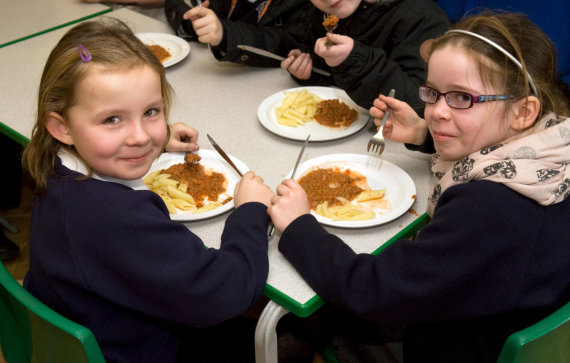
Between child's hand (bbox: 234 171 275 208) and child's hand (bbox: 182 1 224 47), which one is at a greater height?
child's hand (bbox: 182 1 224 47)

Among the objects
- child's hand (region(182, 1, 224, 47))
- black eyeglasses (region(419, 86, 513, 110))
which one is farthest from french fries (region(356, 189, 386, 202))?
child's hand (region(182, 1, 224, 47))

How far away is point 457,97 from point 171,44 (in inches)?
56.0

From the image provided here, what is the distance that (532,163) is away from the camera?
1.03 metres

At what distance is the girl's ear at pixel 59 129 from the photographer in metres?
1.11

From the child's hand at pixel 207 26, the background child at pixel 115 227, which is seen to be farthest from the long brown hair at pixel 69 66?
the child's hand at pixel 207 26

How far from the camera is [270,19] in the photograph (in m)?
2.23

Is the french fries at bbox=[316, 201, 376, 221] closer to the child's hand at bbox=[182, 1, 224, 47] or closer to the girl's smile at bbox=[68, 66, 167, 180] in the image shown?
the girl's smile at bbox=[68, 66, 167, 180]

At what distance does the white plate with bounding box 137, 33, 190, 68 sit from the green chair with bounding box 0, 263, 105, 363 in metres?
1.14

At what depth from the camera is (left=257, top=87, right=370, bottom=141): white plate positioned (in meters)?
1.59

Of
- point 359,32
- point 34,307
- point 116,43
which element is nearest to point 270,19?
point 359,32

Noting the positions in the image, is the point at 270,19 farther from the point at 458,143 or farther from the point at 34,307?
the point at 34,307

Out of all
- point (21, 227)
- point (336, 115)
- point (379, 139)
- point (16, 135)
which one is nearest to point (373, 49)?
point (336, 115)

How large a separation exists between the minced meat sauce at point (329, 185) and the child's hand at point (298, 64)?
21.5 inches

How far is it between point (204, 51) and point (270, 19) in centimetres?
30
